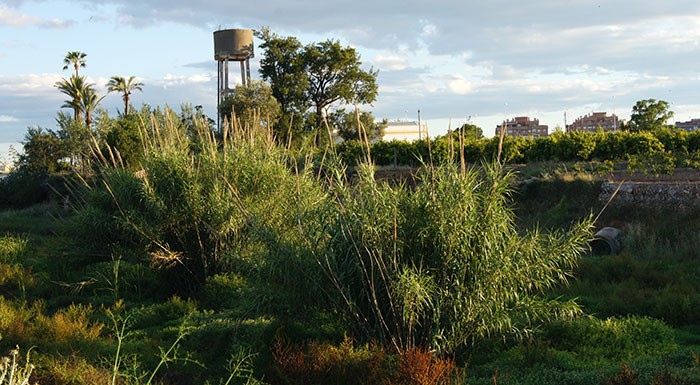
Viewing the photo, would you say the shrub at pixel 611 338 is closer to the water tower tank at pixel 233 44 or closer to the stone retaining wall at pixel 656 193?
the stone retaining wall at pixel 656 193

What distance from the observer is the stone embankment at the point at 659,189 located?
1680 centimetres

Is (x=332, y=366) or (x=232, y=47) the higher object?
(x=232, y=47)

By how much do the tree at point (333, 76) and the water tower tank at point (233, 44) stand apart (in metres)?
4.66

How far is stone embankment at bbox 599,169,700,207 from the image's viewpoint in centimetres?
1680

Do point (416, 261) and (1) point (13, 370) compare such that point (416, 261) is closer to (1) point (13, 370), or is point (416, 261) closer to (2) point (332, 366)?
(2) point (332, 366)

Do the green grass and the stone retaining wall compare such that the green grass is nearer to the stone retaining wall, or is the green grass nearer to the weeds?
the stone retaining wall

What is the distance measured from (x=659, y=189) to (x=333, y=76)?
29.9 metres

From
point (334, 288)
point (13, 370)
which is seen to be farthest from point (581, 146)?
point (13, 370)

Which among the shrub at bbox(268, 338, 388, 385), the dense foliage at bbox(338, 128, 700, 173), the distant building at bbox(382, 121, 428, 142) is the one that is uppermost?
the distant building at bbox(382, 121, 428, 142)

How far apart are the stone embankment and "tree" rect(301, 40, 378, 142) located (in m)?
26.4

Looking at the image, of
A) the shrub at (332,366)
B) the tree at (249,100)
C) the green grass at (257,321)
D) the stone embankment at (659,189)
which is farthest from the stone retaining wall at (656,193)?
the tree at (249,100)

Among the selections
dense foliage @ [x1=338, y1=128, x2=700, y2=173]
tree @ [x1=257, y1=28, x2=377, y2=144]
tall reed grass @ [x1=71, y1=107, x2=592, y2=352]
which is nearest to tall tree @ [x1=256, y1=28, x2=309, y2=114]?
tree @ [x1=257, y1=28, x2=377, y2=144]

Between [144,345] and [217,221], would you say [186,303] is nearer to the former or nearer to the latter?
[217,221]

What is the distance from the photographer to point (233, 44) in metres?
40.5
